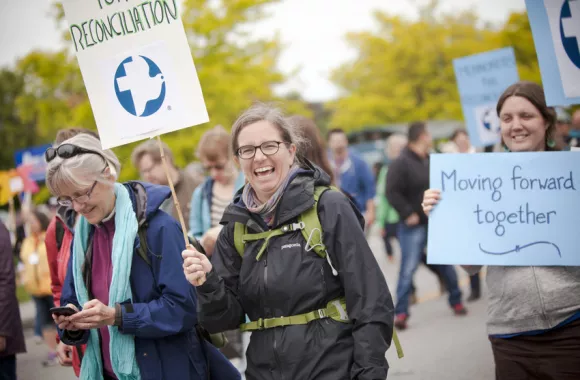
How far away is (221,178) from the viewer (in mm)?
5754

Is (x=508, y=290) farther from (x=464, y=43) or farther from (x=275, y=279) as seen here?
(x=464, y=43)

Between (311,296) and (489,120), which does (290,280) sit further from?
(489,120)

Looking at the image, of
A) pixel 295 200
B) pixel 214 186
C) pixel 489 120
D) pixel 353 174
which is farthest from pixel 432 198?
pixel 353 174

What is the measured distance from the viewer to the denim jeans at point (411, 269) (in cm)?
817

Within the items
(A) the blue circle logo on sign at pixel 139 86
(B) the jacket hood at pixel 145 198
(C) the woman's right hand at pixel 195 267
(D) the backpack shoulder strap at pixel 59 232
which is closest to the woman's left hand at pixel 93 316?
(B) the jacket hood at pixel 145 198

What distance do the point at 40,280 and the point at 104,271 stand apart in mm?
6189

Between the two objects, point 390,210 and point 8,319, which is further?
point 390,210

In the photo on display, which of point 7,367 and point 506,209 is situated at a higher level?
point 506,209

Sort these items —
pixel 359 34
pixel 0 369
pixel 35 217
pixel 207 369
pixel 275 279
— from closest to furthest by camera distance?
pixel 275 279, pixel 207 369, pixel 0 369, pixel 35 217, pixel 359 34

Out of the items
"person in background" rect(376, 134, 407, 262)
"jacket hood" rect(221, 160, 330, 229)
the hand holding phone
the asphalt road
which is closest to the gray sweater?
"jacket hood" rect(221, 160, 330, 229)

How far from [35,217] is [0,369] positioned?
574cm

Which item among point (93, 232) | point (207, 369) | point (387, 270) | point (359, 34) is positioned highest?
point (359, 34)

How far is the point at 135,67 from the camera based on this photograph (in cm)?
326

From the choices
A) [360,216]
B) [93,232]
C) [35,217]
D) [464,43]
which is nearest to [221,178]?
[93,232]
